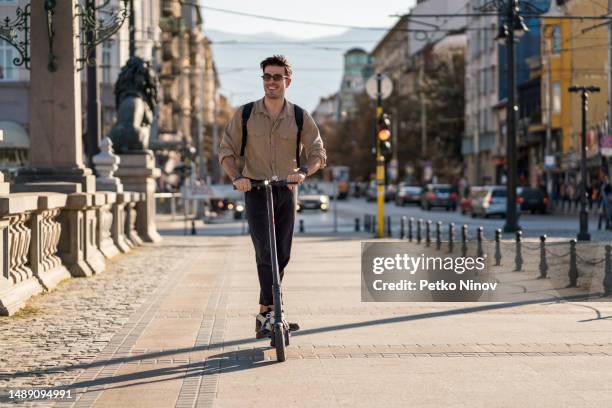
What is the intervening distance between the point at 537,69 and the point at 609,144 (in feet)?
103

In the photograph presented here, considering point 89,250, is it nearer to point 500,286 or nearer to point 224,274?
point 224,274

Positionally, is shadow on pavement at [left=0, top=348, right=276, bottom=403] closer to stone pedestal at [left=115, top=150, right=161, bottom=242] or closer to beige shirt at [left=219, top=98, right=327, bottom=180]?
beige shirt at [left=219, top=98, right=327, bottom=180]

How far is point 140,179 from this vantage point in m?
27.2

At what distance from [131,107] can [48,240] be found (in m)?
13.1

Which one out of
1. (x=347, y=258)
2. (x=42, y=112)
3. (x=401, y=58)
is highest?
(x=401, y=58)

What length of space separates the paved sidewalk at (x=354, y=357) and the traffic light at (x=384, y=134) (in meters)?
14.8

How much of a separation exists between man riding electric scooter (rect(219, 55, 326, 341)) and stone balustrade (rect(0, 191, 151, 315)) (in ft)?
8.57

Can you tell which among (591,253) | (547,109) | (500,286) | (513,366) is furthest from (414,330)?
(547,109)

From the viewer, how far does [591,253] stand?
19.5 metres

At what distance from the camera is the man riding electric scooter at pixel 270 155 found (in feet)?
28.9

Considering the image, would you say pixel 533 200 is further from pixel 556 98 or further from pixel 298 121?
pixel 298 121

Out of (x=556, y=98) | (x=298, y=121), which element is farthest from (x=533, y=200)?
(x=298, y=121)

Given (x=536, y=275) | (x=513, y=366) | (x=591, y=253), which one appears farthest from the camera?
(x=591, y=253)

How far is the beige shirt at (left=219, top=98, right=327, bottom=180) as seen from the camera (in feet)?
29.0
